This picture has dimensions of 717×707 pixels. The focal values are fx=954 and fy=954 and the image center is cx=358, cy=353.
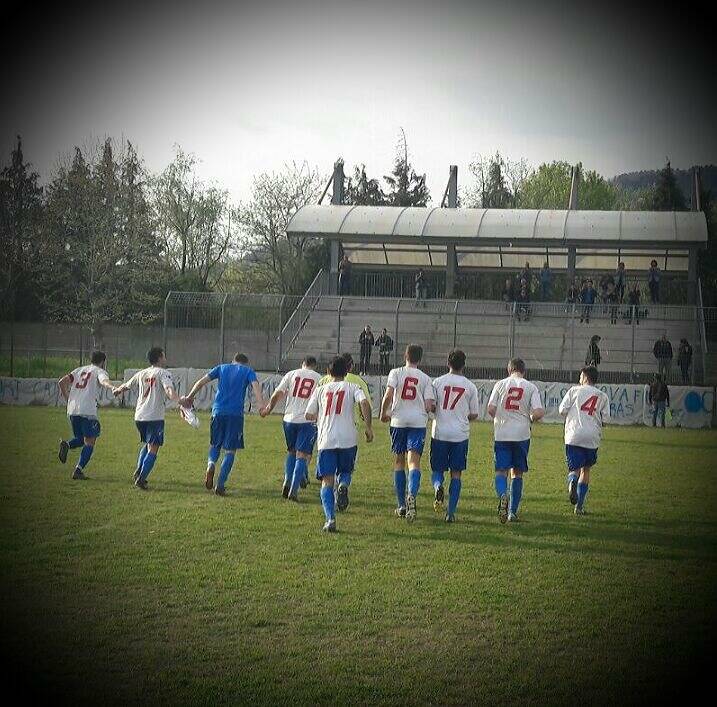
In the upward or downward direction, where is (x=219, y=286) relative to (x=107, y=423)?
upward

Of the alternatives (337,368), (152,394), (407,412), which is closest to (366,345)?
(152,394)

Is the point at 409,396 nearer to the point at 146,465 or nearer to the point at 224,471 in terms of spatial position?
the point at 224,471

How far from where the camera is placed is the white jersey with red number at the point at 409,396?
12.6 metres

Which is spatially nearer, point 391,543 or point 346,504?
point 391,543

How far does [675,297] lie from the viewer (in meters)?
41.0

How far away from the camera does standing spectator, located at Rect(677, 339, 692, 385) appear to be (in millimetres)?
32219

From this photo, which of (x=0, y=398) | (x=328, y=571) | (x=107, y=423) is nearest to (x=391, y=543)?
(x=328, y=571)

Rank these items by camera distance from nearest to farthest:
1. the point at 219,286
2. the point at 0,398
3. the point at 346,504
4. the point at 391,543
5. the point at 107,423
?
the point at 391,543 → the point at 346,504 → the point at 107,423 → the point at 0,398 → the point at 219,286

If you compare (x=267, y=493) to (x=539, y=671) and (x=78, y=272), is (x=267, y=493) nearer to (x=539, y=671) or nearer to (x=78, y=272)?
(x=539, y=671)

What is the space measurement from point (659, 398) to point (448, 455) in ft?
64.6

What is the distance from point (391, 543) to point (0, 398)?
85.2 feet

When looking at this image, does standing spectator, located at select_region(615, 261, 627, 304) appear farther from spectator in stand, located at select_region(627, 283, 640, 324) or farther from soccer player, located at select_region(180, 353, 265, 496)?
soccer player, located at select_region(180, 353, 265, 496)

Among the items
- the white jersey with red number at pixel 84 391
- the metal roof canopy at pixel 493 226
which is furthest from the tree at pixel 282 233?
the white jersey with red number at pixel 84 391

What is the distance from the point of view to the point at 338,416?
1148cm
